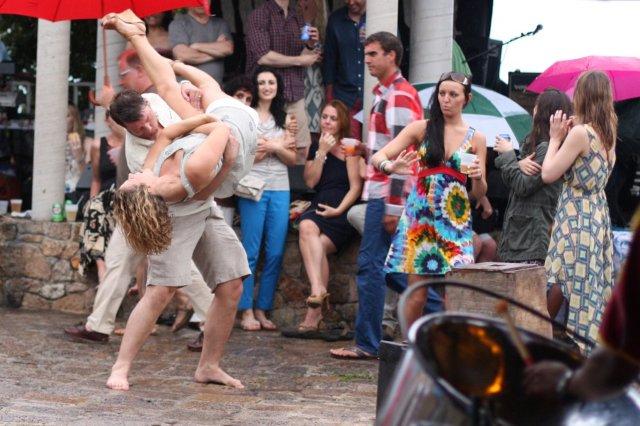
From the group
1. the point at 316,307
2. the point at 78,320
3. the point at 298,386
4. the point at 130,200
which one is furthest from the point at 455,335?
the point at 78,320

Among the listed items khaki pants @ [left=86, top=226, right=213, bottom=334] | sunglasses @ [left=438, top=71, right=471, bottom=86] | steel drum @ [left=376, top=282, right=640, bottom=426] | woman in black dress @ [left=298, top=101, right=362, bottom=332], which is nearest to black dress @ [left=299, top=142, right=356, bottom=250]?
woman in black dress @ [left=298, top=101, right=362, bottom=332]

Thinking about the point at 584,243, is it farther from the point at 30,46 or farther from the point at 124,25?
the point at 30,46

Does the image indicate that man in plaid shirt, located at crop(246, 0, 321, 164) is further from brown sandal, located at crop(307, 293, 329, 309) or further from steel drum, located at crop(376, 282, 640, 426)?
steel drum, located at crop(376, 282, 640, 426)

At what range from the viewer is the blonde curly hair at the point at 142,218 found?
22.6 feet

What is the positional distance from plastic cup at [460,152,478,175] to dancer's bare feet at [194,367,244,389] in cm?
182

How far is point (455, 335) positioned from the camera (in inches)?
101

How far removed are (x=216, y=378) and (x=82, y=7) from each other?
2876mm

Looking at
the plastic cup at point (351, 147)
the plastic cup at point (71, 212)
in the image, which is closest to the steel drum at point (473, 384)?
the plastic cup at point (351, 147)

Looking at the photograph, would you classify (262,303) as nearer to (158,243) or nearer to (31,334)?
(31,334)

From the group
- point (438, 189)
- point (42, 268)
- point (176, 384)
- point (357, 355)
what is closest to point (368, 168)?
point (438, 189)

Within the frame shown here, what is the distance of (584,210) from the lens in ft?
25.6

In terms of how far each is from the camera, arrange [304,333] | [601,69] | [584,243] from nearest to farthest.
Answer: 1. [584,243]
2. [304,333]
3. [601,69]

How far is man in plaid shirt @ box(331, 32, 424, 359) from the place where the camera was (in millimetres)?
8320

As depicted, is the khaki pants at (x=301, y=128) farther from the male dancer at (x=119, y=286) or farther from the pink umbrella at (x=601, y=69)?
the pink umbrella at (x=601, y=69)
